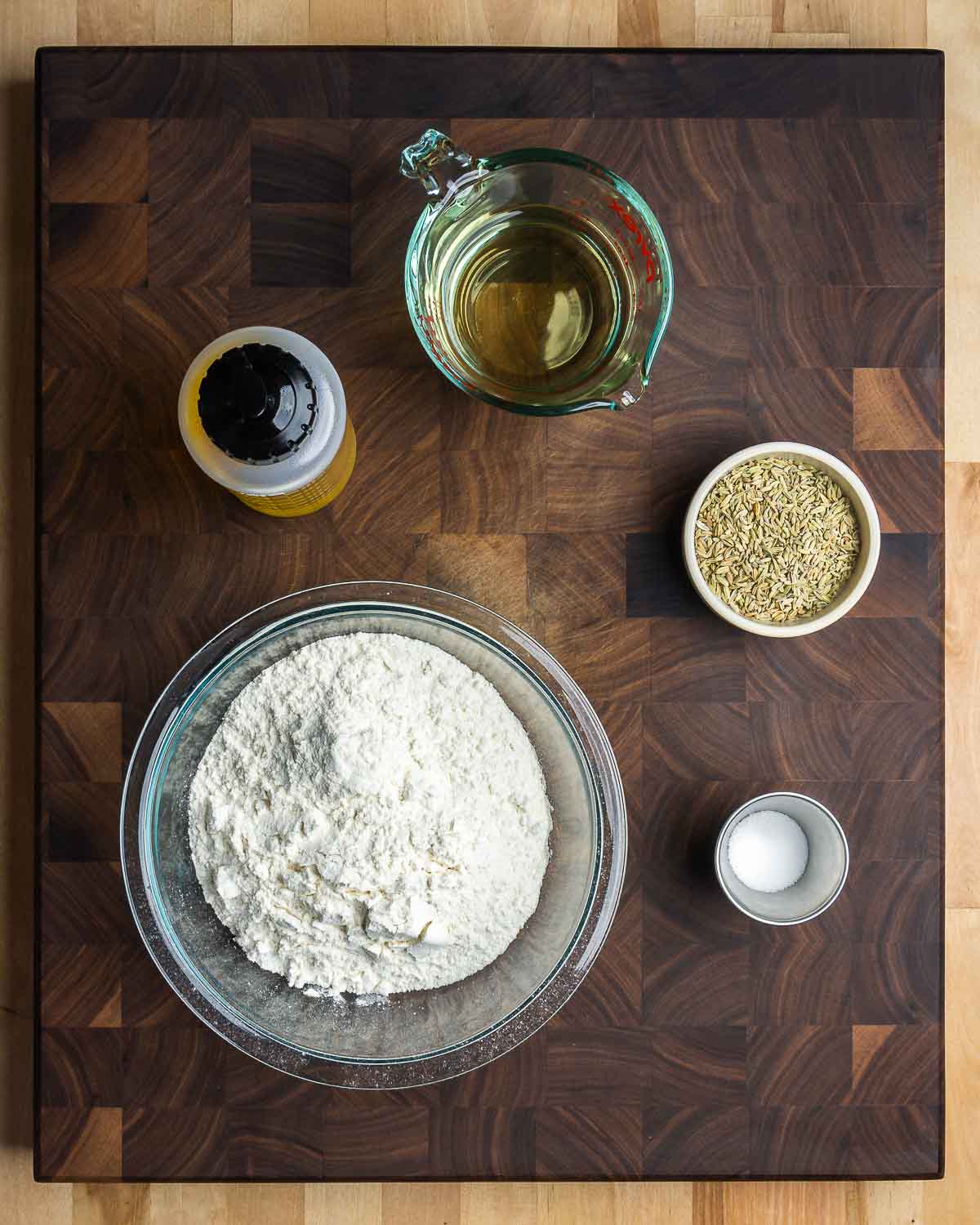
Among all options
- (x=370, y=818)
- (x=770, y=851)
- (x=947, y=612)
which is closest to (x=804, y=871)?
(x=770, y=851)

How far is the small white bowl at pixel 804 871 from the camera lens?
803 millimetres

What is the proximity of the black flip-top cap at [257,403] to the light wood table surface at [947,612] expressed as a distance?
13.7 inches

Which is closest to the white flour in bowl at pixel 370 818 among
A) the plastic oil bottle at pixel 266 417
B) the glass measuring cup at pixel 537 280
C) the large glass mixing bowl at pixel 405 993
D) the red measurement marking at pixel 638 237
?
the large glass mixing bowl at pixel 405 993

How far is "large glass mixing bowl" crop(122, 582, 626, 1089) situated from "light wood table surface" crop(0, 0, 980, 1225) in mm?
212

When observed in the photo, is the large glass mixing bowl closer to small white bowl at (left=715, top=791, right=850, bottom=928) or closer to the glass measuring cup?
small white bowl at (left=715, top=791, right=850, bottom=928)

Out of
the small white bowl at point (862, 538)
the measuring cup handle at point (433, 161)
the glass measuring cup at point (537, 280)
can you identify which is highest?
the measuring cup handle at point (433, 161)

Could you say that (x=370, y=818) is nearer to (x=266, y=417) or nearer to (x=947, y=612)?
(x=266, y=417)

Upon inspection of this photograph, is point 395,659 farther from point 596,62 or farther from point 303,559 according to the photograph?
point 596,62

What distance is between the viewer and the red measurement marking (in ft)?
2.55

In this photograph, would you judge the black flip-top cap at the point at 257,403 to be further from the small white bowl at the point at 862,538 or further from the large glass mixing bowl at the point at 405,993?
the small white bowl at the point at 862,538

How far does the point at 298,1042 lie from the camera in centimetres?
78

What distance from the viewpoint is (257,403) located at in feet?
2.17

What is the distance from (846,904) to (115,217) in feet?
2.84

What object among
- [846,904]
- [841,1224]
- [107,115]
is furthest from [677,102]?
[841,1224]
